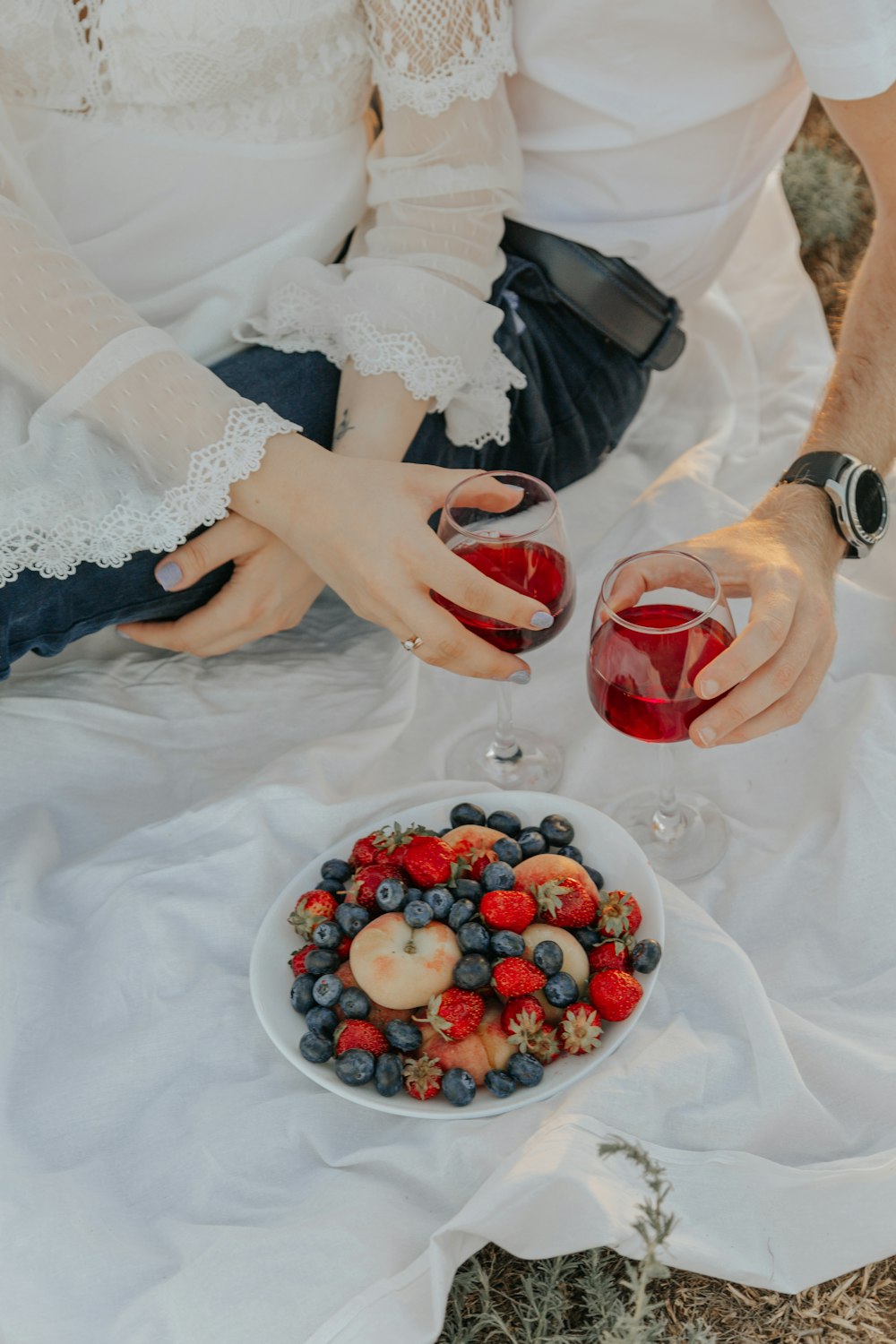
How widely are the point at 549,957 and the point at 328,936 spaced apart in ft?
0.75

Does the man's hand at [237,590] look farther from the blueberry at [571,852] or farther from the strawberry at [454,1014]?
the strawberry at [454,1014]

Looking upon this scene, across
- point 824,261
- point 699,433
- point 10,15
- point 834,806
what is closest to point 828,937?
point 834,806

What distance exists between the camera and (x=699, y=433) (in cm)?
214

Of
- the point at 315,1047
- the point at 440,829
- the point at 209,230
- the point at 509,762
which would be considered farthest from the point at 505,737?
the point at 209,230

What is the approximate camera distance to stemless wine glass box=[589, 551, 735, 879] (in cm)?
117

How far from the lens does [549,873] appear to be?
129cm

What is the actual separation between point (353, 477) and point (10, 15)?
69 centimetres

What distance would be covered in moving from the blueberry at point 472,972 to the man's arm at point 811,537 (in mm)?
303

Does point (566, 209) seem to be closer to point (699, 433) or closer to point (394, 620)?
point (699, 433)

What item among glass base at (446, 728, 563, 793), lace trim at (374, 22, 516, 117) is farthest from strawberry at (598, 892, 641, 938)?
lace trim at (374, 22, 516, 117)

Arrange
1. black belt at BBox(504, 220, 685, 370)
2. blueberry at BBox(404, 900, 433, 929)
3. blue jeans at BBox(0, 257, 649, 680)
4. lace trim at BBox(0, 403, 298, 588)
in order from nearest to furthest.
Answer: blueberry at BBox(404, 900, 433, 929), lace trim at BBox(0, 403, 298, 588), blue jeans at BBox(0, 257, 649, 680), black belt at BBox(504, 220, 685, 370)

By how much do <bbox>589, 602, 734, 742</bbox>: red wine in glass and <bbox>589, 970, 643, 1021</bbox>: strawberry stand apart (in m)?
0.24

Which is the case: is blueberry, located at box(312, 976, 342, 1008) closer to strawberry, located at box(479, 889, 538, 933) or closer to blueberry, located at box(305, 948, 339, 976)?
blueberry, located at box(305, 948, 339, 976)

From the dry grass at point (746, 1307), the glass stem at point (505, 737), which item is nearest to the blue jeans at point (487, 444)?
the glass stem at point (505, 737)
